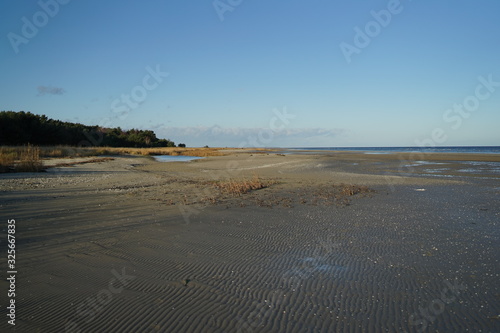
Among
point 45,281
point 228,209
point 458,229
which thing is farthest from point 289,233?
point 45,281

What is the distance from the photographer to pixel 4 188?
38.9 feet

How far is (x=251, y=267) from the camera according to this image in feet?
16.4

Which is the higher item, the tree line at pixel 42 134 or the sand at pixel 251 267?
the tree line at pixel 42 134

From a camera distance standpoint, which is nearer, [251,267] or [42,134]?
[251,267]

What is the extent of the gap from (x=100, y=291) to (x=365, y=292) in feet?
11.2

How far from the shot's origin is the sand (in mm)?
3475

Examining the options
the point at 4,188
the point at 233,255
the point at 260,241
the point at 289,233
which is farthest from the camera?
the point at 4,188

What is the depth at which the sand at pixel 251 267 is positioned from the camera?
3475mm

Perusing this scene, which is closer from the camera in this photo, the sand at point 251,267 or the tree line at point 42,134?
the sand at point 251,267

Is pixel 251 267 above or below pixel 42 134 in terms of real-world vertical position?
below

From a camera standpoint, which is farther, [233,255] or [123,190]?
[123,190]

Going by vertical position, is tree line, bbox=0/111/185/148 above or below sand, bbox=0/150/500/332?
above

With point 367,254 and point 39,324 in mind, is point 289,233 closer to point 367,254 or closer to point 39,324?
point 367,254

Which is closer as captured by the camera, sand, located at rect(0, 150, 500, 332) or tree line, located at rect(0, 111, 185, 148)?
sand, located at rect(0, 150, 500, 332)
